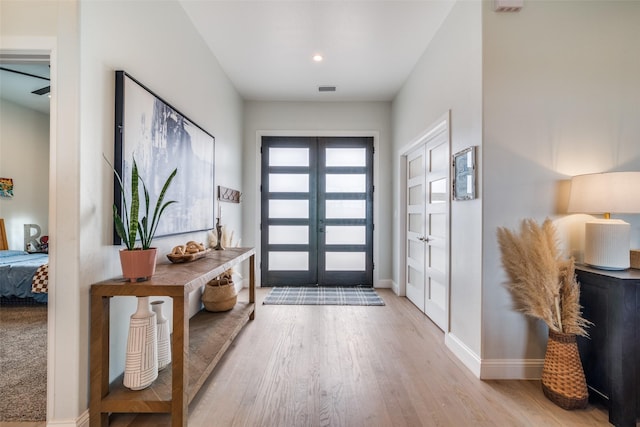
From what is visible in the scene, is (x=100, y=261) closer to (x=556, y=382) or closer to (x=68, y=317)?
(x=68, y=317)

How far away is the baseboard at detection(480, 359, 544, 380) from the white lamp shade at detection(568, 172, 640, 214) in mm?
1138

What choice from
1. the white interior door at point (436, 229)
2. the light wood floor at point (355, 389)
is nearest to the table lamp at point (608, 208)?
the light wood floor at point (355, 389)

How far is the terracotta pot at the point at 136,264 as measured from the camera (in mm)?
1479

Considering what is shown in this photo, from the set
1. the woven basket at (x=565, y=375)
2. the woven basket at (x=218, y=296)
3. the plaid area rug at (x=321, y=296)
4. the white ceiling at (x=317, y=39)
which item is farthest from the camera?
the plaid area rug at (x=321, y=296)

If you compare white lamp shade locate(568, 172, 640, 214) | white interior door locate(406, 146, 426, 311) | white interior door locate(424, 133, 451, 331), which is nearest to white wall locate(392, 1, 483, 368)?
white interior door locate(424, 133, 451, 331)

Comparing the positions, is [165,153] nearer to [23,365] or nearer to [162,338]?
[162,338]

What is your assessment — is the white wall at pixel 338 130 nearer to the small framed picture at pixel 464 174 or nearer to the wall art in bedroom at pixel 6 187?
the small framed picture at pixel 464 174

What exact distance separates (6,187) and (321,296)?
475 centimetres

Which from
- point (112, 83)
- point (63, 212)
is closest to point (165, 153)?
point (112, 83)

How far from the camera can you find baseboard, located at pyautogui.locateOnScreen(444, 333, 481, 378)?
208 centimetres

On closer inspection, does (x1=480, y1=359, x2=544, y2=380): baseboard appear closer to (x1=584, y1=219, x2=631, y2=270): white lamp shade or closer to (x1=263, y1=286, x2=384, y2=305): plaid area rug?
(x1=584, y1=219, x2=631, y2=270): white lamp shade

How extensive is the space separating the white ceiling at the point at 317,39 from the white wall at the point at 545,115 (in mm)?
828

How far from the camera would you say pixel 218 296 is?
9.24 ft

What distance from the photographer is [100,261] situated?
5.14 feet
